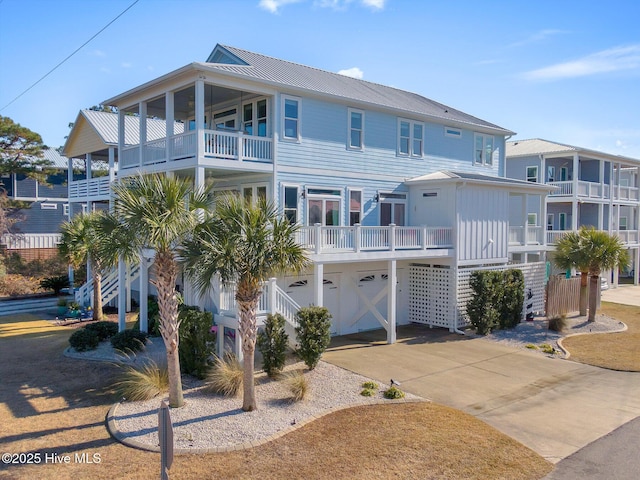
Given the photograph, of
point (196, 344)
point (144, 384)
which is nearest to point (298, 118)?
point (196, 344)

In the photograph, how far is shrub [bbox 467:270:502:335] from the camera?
62.1ft

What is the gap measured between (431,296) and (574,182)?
16.1 m

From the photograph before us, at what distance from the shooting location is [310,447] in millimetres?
9031

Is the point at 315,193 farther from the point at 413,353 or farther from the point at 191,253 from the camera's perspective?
the point at 191,253

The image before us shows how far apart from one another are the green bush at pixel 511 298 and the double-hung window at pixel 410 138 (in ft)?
21.0

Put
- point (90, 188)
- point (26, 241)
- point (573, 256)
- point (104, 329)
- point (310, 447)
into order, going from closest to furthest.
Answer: point (310, 447) < point (104, 329) < point (573, 256) < point (90, 188) < point (26, 241)

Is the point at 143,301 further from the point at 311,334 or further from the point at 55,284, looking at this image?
the point at 55,284

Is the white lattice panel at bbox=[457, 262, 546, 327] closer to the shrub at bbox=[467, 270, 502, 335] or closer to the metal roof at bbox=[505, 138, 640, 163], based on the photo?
the shrub at bbox=[467, 270, 502, 335]

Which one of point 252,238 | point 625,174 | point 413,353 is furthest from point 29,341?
point 625,174

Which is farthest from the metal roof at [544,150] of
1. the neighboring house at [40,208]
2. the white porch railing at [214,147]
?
the neighboring house at [40,208]

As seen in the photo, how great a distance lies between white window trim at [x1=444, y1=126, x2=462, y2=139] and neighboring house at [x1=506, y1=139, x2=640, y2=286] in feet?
32.4

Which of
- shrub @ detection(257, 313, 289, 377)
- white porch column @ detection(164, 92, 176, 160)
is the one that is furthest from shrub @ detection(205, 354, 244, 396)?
white porch column @ detection(164, 92, 176, 160)

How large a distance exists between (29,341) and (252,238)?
39.0 ft

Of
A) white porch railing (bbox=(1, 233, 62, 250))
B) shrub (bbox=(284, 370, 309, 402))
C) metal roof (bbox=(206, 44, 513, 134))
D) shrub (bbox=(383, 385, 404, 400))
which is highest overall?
metal roof (bbox=(206, 44, 513, 134))
